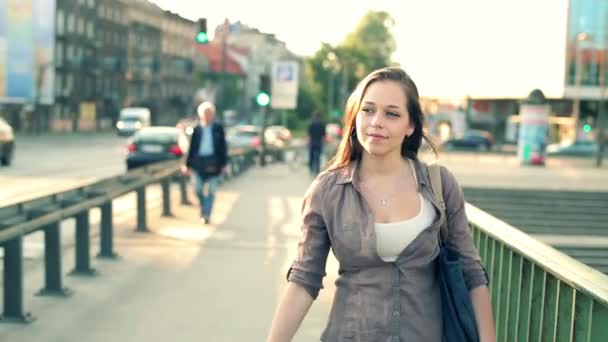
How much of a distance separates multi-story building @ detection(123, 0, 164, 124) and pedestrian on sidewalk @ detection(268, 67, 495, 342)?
101967 mm

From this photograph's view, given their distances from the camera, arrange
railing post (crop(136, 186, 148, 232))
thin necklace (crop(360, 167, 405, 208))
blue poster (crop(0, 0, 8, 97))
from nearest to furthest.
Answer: thin necklace (crop(360, 167, 405, 208)), railing post (crop(136, 186, 148, 232)), blue poster (crop(0, 0, 8, 97))

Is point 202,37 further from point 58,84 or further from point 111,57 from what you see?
point 111,57

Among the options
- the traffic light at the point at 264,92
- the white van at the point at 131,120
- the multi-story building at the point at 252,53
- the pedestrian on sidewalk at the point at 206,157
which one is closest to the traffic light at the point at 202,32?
the traffic light at the point at 264,92

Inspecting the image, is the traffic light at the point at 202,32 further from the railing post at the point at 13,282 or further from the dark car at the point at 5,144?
the railing post at the point at 13,282

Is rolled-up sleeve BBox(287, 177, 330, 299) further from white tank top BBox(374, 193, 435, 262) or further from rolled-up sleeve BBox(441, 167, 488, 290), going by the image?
rolled-up sleeve BBox(441, 167, 488, 290)

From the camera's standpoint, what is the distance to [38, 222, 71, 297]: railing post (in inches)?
342

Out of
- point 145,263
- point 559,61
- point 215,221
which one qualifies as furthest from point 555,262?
point 559,61

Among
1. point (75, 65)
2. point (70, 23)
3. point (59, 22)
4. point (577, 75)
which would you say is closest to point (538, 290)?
point (577, 75)

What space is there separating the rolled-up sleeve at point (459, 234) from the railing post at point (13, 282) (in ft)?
14.9

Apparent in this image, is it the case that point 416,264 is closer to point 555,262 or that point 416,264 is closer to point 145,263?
point 555,262

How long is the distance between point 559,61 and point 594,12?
415 centimetres

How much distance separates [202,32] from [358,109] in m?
22.6

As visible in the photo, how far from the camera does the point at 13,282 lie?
25.0 feet

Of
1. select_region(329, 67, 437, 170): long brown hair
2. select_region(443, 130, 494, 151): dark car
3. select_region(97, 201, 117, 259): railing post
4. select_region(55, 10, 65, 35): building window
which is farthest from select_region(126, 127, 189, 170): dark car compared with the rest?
select_region(55, 10, 65, 35): building window
